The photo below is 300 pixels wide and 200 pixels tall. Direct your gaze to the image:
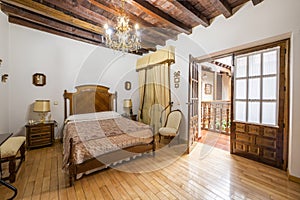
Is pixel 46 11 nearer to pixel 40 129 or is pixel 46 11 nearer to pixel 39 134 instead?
pixel 40 129

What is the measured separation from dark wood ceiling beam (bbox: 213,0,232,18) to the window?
35.3 inches

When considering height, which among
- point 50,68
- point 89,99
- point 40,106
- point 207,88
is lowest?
point 40,106

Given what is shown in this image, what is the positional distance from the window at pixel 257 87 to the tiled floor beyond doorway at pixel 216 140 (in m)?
0.94

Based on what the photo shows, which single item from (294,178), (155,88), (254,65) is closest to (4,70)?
(155,88)

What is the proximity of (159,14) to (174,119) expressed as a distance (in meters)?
2.52

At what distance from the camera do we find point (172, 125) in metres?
3.84

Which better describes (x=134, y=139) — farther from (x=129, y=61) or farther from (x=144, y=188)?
(x=129, y=61)

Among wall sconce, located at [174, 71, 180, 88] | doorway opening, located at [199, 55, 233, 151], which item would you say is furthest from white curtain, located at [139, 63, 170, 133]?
doorway opening, located at [199, 55, 233, 151]

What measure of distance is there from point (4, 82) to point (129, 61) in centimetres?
339

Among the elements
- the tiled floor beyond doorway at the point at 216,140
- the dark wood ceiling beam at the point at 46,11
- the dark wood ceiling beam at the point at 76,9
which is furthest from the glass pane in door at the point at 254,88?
the dark wood ceiling beam at the point at 46,11

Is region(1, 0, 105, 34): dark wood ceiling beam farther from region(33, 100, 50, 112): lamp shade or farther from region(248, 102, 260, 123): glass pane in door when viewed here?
region(248, 102, 260, 123): glass pane in door

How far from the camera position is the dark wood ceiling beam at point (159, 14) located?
244cm

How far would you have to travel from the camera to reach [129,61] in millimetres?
5180

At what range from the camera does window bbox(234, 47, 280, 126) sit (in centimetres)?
252
